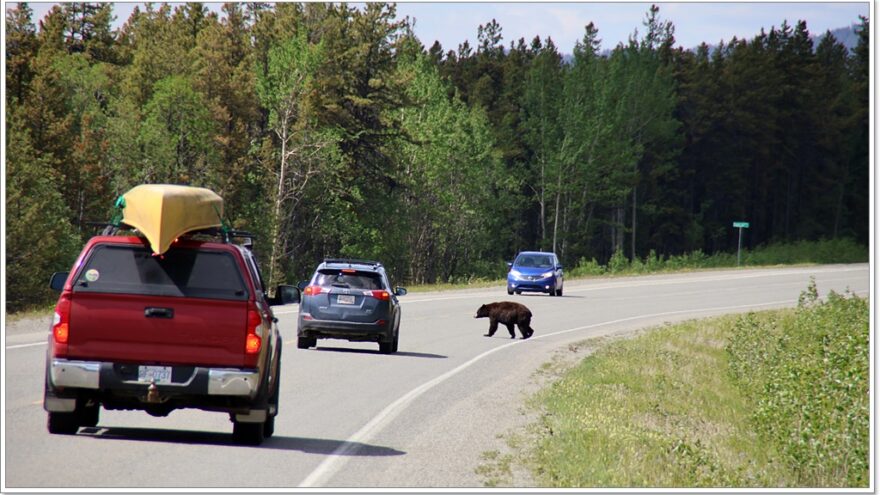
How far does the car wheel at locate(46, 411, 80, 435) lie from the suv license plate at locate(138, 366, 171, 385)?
1.02m

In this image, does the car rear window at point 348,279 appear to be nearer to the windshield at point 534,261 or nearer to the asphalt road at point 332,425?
the asphalt road at point 332,425

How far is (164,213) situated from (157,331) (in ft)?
3.53

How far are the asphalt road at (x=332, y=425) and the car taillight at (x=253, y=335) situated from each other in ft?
3.15

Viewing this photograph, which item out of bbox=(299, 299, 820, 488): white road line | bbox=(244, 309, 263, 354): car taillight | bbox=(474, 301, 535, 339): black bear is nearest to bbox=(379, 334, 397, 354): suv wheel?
bbox=(299, 299, 820, 488): white road line

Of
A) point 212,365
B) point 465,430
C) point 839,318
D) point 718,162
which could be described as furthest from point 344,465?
point 718,162

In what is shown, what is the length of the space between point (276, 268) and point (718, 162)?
197ft

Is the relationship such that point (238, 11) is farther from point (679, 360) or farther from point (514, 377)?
point (514, 377)

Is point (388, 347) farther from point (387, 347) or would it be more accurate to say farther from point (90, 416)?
point (90, 416)

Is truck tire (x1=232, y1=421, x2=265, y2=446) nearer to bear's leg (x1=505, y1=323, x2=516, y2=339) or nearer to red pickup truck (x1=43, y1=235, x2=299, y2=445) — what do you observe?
red pickup truck (x1=43, y1=235, x2=299, y2=445)

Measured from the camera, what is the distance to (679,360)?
94.7ft

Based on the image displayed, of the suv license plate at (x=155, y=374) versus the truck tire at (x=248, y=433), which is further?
the truck tire at (x=248, y=433)

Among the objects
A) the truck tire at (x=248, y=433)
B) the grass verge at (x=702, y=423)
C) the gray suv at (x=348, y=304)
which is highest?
the gray suv at (x=348, y=304)

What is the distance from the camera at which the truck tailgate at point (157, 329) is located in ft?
37.7

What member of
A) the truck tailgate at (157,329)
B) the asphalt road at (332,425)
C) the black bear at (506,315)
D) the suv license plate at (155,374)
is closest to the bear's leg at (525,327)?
the black bear at (506,315)
